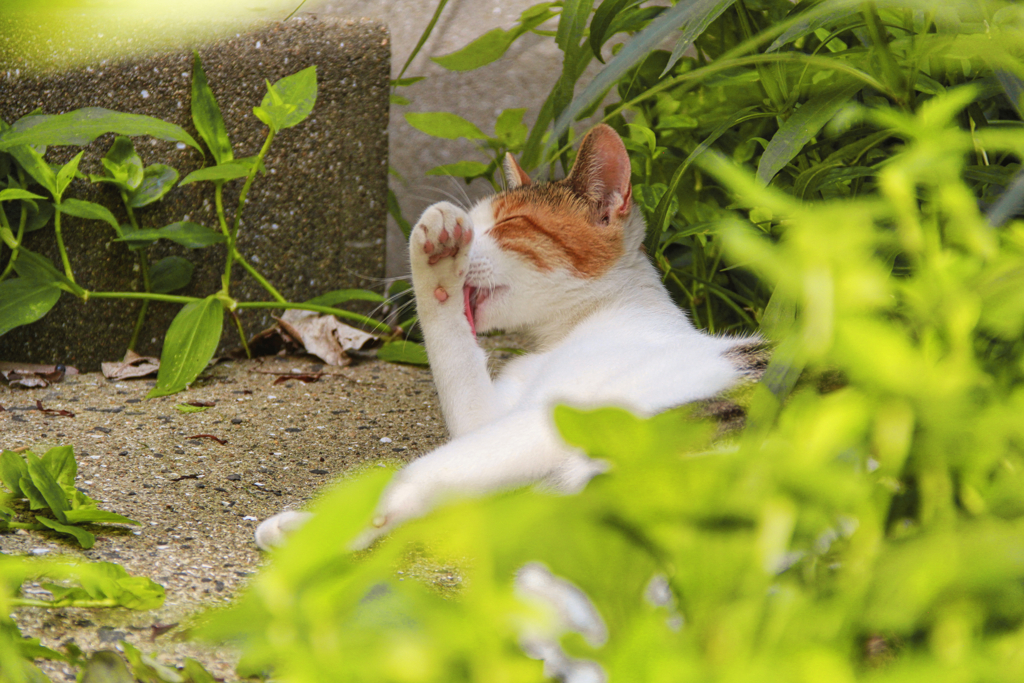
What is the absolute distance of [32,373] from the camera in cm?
182

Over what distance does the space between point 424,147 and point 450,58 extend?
2.60ft

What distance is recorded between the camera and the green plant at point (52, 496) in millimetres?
1015

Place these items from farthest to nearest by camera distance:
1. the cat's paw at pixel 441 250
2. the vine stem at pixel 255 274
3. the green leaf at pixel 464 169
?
1. the green leaf at pixel 464 169
2. the vine stem at pixel 255 274
3. the cat's paw at pixel 441 250

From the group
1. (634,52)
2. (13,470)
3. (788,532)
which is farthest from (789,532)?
(13,470)

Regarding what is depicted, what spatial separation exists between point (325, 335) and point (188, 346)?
1.55 ft

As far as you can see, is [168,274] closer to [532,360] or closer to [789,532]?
[532,360]

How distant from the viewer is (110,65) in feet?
6.29

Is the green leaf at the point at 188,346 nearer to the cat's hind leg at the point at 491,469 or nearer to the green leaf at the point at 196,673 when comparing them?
the cat's hind leg at the point at 491,469

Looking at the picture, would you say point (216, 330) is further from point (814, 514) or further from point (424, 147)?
point (814, 514)

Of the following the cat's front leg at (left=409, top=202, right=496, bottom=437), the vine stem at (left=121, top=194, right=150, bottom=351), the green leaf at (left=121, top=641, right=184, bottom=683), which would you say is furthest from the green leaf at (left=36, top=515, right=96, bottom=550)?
the vine stem at (left=121, top=194, right=150, bottom=351)

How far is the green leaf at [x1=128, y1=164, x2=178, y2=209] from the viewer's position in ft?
6.27

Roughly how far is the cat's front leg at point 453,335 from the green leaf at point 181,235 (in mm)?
773

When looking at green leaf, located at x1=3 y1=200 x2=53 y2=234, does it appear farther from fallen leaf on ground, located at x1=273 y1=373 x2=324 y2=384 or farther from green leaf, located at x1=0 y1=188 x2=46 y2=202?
fallen leaf on ground, located at x1=273 y1=373 x2=324 y2=384

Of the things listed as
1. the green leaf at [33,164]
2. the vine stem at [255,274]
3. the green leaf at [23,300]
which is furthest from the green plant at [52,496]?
the vine stem at [255,274]
